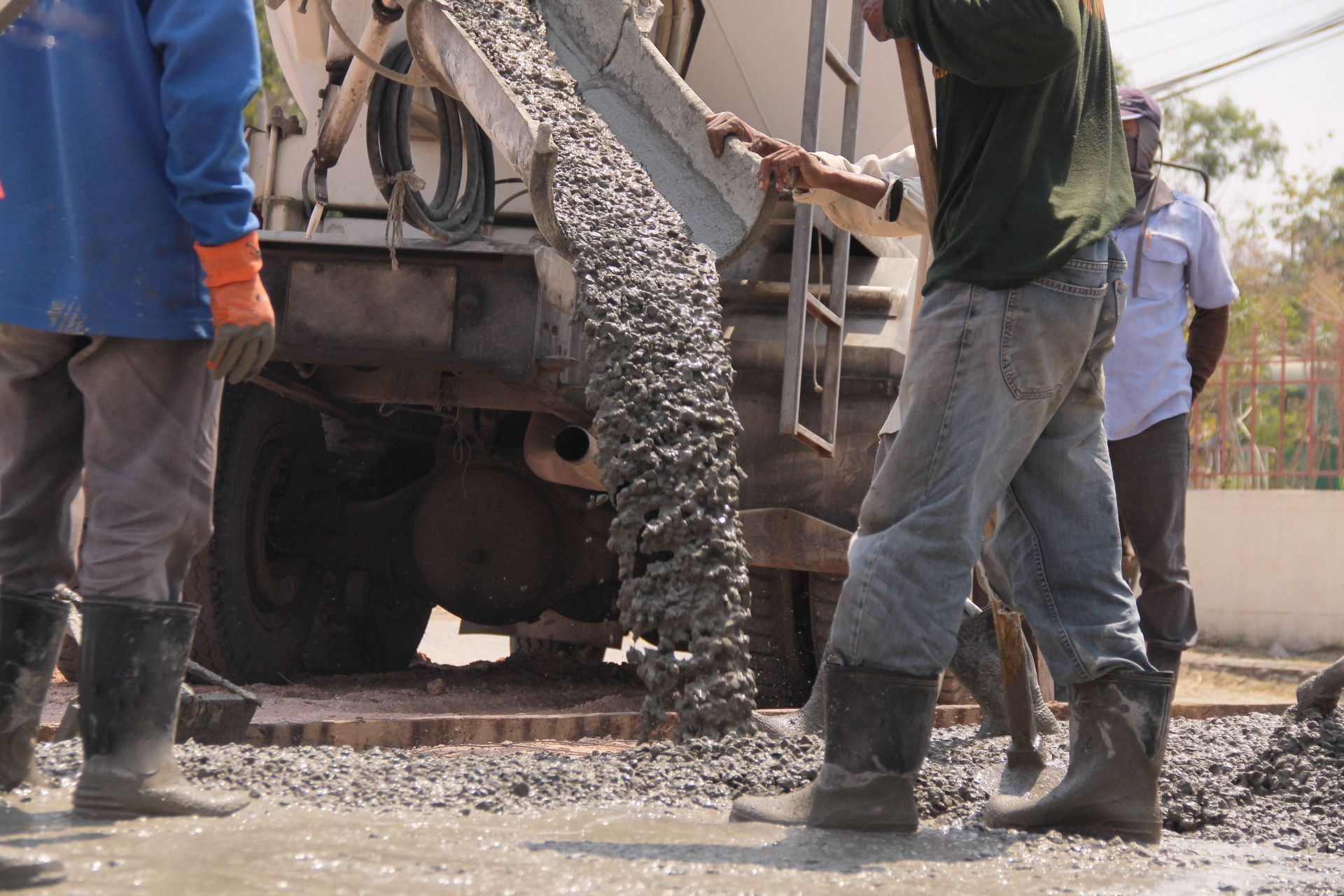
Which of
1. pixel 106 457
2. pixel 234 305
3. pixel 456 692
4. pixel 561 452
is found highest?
pixel 234 305

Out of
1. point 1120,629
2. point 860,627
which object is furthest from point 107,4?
point 1120,629

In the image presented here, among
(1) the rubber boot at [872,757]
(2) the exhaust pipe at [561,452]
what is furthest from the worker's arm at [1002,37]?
(2) the exhaust pipe at [561,452]

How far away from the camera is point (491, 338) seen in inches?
155

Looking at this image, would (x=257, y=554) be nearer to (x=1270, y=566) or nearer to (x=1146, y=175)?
(x=1146, y=175)

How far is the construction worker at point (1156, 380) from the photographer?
3680 millimetres

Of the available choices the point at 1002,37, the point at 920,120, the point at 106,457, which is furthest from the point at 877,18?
the point at 106,457

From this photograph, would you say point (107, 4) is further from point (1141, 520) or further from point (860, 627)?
point (1141, 520)

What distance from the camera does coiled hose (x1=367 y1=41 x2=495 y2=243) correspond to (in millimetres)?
4375

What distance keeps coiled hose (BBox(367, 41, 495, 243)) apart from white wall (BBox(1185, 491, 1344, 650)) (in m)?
7.12

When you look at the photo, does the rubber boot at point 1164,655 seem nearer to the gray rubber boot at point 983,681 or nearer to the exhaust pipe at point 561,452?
the gray rubber boot at point 983,681

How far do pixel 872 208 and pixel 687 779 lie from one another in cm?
111

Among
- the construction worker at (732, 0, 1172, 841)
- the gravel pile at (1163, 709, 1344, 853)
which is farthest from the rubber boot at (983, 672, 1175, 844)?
the gravel pile at (1163, 709, 1344, 853)

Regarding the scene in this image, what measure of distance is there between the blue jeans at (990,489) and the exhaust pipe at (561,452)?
2203 mm

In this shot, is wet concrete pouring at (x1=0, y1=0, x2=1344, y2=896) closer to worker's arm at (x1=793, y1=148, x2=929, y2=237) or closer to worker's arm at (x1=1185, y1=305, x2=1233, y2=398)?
worker's arm at (x1=793, y1=148, x2=929, y2=237)
